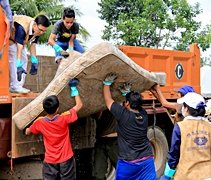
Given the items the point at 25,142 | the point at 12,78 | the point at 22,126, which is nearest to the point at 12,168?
the point at 25,142

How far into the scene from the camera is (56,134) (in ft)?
11.9

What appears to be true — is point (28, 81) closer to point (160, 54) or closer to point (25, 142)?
point (25, 142)

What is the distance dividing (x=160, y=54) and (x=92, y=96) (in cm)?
267

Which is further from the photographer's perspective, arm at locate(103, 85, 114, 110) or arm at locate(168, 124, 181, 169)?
arm at locate(103, 85, 114, 110)

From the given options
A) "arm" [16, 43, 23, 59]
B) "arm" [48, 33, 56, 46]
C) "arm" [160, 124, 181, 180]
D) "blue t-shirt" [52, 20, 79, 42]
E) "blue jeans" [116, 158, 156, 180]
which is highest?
"blue t-shirt" [52, 20, 79, 42]

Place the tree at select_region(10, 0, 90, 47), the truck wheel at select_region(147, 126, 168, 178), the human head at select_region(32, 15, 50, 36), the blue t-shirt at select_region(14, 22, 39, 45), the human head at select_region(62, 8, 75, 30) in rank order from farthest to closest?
the tree at select_region(10, 0, 90, 47) < the truck wheel at select_region(147, 126, 168, 178) < the human head at select_region(62, 8, 75, 30) < the human head at select_region(32, 15, 50, 36) < the blue t-shirt at select_region(14, 22, 39, 45)

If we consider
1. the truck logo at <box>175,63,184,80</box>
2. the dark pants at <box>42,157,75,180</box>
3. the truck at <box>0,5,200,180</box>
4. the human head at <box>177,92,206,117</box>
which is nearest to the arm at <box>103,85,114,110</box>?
the truck at <box>0,5,200,180</box>

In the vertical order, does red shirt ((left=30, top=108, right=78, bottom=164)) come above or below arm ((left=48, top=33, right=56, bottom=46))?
below

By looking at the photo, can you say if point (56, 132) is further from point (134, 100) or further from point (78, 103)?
point (134, 100)

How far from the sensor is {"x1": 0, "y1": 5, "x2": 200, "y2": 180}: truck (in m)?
3.90

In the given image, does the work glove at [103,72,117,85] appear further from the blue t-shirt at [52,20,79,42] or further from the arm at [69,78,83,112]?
the blue t-shirt at [52,20,79,42]

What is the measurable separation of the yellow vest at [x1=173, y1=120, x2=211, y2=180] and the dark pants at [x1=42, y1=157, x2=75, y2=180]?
1226 mm

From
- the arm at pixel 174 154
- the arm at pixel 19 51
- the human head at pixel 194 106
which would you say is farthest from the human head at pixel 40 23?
the arm at pixel 174 154

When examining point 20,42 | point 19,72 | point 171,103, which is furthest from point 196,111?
point 20,42
